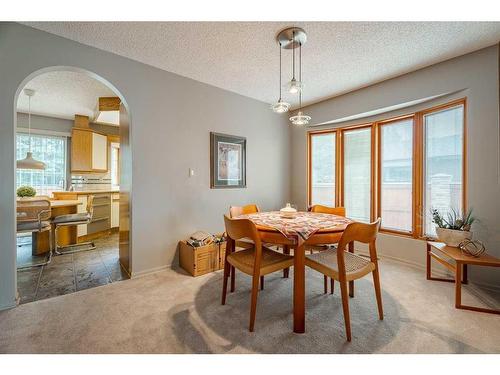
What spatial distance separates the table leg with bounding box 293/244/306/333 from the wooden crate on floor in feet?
4.41

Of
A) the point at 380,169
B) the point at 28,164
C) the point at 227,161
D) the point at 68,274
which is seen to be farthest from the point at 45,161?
the point at 380,169

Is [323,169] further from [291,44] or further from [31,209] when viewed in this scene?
[31,209]

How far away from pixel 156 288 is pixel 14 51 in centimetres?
251

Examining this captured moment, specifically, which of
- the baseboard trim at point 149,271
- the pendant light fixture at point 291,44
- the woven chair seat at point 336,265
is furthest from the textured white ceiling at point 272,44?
the baseboard trim at point 149,271

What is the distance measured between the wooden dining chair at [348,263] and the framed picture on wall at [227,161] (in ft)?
6.12

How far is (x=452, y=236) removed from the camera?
226 cm

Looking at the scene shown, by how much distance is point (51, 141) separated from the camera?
4.58m

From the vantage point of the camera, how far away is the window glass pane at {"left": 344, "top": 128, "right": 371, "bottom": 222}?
137 inches

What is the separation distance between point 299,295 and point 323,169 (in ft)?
9.31

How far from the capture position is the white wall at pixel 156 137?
6.07ft
